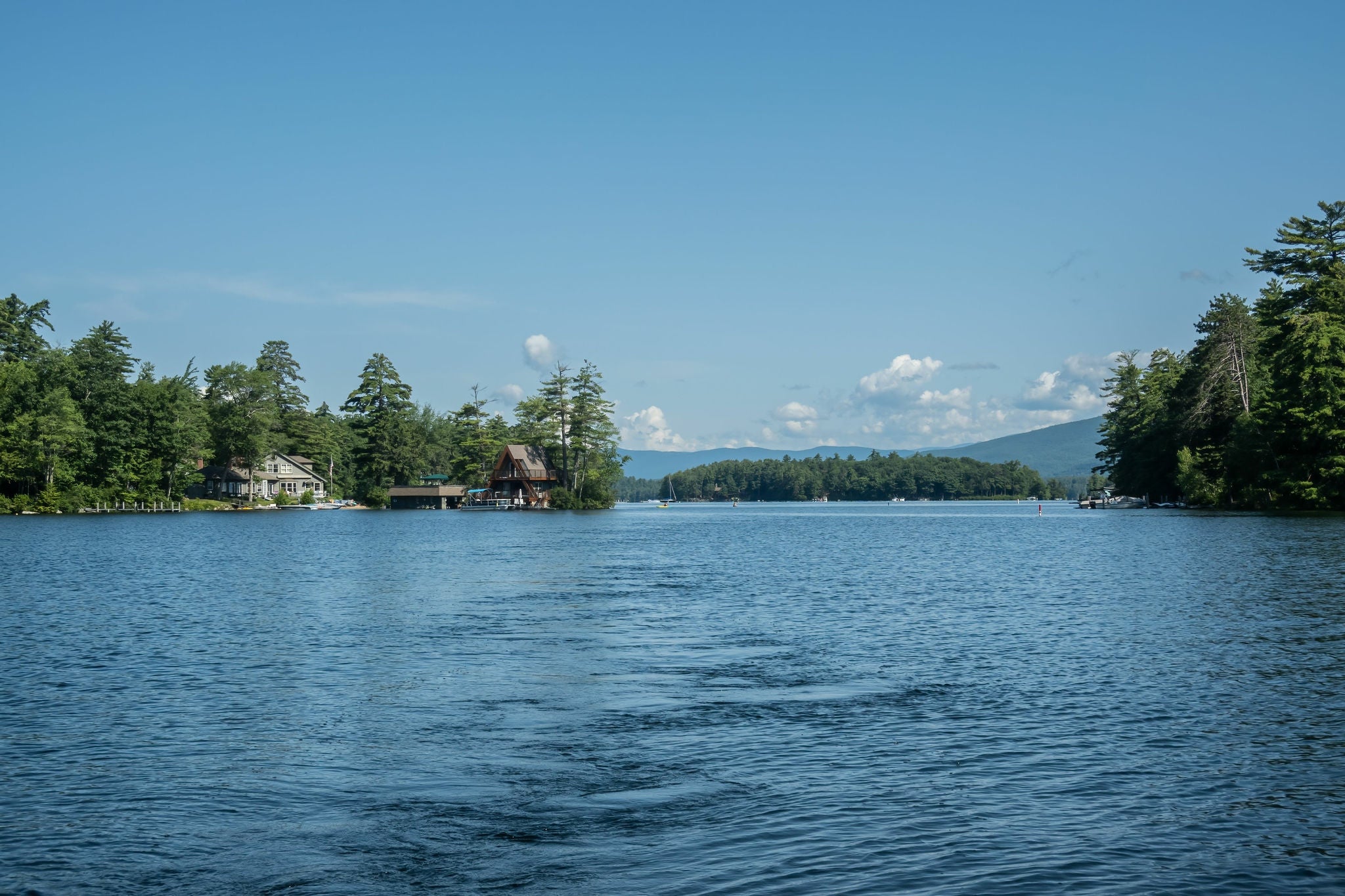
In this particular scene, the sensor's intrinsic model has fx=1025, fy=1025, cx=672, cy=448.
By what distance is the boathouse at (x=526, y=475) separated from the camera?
142250 mm

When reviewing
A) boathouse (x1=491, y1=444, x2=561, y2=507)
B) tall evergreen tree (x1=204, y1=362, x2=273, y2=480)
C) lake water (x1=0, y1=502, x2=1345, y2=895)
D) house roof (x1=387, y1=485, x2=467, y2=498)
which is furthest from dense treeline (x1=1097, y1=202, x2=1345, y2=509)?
tall evergreen tree (x1=204, y1=362, x2=273, y2=480)

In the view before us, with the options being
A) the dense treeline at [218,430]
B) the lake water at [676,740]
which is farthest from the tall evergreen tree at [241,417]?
the lake water at [676,740]

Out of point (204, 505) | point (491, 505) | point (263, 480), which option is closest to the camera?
point (204, 505)

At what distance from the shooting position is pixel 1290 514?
7819cm

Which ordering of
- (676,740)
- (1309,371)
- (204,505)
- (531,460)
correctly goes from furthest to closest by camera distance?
1. (531,460)
2. (204,505)
3. (1309,371)
4. (676,740)

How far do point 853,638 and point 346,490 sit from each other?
507 ft

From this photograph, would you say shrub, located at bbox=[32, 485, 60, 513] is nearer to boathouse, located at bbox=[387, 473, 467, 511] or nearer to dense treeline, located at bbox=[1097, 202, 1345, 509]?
boathouse, located at bbox=[387, 473, 467, 511]

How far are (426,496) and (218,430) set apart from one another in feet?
100

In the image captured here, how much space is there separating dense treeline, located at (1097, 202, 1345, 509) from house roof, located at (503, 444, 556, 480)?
76632mm

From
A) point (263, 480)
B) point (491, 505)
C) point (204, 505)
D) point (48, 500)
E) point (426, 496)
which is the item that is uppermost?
point (263, 480)

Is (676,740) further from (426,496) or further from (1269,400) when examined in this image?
(426,496)

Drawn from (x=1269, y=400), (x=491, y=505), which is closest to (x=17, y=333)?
(x=491, y=505)

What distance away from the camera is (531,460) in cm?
14400

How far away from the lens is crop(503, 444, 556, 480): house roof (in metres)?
142
